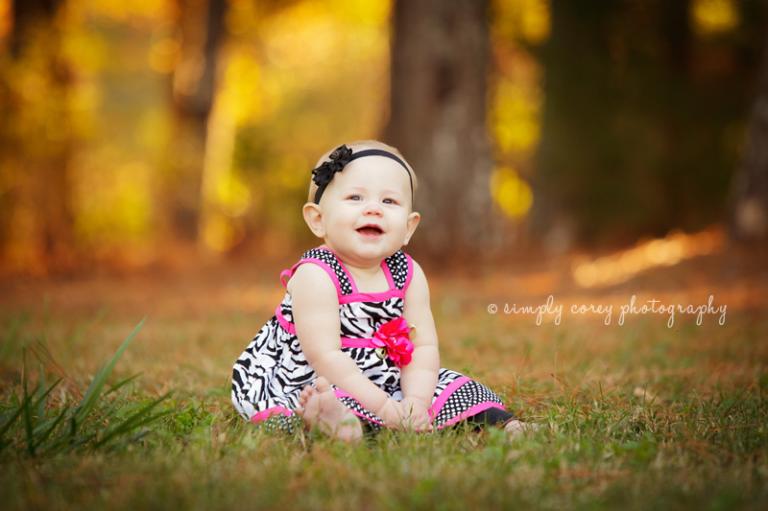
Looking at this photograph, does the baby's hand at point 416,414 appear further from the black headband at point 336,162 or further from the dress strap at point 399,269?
the black headband at point 336,162

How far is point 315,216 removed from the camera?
300cm

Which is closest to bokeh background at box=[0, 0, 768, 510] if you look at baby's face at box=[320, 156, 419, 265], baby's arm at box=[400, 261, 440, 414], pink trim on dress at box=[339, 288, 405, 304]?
baby's arm at box=[400, 261, 440, 414]

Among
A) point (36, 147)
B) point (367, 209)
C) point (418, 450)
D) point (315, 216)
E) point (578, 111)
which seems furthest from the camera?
point (578, 111)

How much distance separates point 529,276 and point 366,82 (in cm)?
1690

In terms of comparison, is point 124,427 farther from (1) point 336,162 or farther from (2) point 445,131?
(2) point 445,131

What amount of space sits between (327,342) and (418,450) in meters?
0.54

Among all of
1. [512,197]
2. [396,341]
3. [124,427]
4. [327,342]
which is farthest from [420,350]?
[512,197]

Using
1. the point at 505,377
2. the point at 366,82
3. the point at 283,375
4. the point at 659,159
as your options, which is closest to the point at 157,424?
the point at 283,375

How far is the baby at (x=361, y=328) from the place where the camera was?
275 cm

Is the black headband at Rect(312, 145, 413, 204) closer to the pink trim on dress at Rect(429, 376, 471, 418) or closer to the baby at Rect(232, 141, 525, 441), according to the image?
the baby at Rect(232, 141, 525, 441)

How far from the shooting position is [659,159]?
11.6m

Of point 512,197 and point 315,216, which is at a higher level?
point 512,197

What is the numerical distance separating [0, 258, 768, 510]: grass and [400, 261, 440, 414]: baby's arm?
24 cm

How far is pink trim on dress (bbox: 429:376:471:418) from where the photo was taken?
2830 mm
